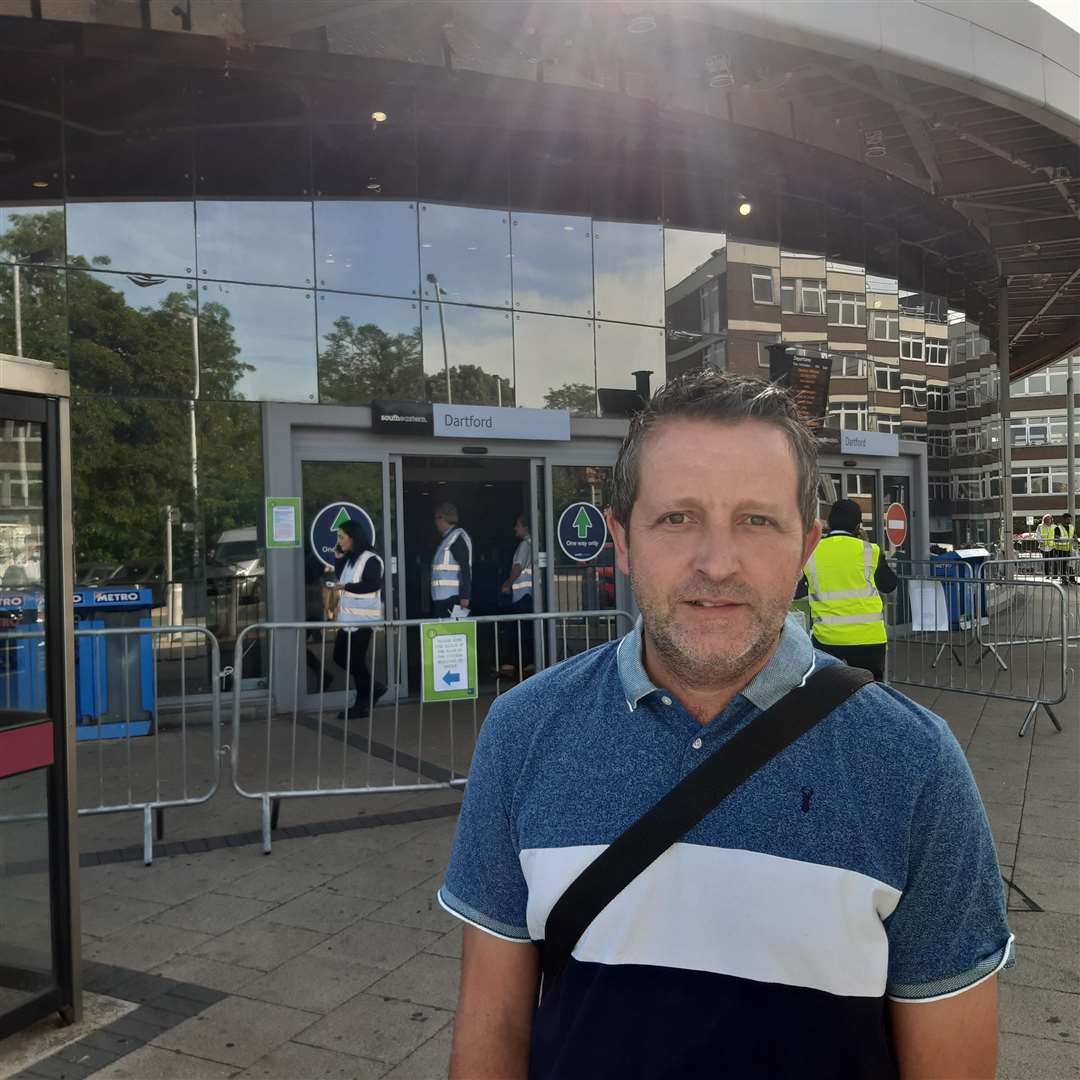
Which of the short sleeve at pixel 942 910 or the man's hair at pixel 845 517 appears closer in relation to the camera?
the short sleeve at pixel 942 910

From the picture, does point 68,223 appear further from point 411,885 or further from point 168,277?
point 411,885

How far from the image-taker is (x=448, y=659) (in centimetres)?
661

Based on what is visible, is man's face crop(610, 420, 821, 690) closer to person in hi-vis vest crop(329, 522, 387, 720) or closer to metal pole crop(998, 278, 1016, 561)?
person in hi-vis vest crop(329, 522, 387, 720)

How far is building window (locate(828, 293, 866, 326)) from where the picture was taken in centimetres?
1507

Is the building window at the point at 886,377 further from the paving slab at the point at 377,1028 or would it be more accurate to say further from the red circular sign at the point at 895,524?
the paving slab at the point at 377,1028

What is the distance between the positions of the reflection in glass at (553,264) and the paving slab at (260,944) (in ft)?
26.4

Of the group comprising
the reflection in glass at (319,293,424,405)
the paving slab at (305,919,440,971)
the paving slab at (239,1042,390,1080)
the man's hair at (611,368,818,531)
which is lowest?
the paving slab at (239,1042,390,1080)

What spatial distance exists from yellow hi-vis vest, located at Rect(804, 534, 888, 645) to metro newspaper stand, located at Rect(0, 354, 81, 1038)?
5320mm

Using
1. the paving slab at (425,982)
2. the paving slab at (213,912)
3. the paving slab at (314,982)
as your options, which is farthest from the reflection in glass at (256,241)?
the paving slab at (425,982)

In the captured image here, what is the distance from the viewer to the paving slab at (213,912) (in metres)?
4.84

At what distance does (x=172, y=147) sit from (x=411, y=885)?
7.68m

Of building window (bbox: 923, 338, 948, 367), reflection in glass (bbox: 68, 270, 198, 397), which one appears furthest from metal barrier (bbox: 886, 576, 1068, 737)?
reflection in glass (bbox: 68, 270, 198, 397)

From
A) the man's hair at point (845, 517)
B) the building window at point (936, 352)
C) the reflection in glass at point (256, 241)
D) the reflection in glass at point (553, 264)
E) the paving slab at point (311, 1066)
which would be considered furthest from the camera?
the building window at point (936, 352)

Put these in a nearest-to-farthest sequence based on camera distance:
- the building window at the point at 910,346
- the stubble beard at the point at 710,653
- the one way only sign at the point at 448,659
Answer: the stubble beard at the point at 710,653 → the one way only sign at the point at 448,659 → the building window at the point at 910,346
